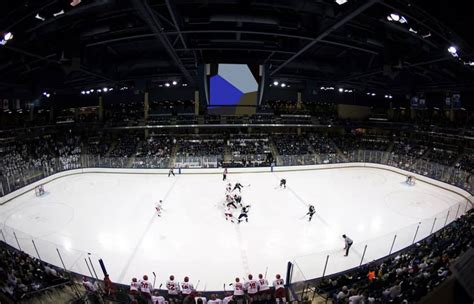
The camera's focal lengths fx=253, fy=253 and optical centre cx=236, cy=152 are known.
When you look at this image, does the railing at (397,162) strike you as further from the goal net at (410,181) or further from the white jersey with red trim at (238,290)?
the white jersey with red trim at (238,290)

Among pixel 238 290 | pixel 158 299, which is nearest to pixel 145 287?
pixel 158 299

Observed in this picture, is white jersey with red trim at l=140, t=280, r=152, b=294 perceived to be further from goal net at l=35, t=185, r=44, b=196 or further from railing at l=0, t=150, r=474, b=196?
railing at l=0, t=150, r=474, b=196

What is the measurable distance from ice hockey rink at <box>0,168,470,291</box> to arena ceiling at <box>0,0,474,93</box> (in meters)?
7.62

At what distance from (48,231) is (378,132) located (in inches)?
1430

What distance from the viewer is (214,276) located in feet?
29.6

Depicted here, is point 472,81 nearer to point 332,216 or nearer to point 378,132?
point 378,132

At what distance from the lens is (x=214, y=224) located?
517 inches

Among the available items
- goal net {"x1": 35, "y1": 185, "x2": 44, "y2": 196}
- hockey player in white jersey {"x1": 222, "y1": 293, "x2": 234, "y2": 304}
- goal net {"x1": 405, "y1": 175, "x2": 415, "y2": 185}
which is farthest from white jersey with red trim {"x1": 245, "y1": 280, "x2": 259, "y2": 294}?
goal net {"x1": 405, "y1": 175, "x2": 415, "y2": 185}

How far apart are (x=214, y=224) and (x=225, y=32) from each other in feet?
30.7

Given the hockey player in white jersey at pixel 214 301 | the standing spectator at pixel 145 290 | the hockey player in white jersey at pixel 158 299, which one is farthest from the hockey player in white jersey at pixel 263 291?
the standing spectator at pixel 145 290

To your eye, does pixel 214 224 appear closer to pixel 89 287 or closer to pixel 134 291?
pixel 134 291

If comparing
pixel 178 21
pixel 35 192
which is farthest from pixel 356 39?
pixel 35 192

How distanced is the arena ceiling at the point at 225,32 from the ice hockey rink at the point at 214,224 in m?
7.62

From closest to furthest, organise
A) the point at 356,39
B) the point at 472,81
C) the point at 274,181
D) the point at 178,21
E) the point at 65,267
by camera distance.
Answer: the point at 65,267
the point at 178,21
the point at 356,39
the point at 472,81
the point at 274,181
